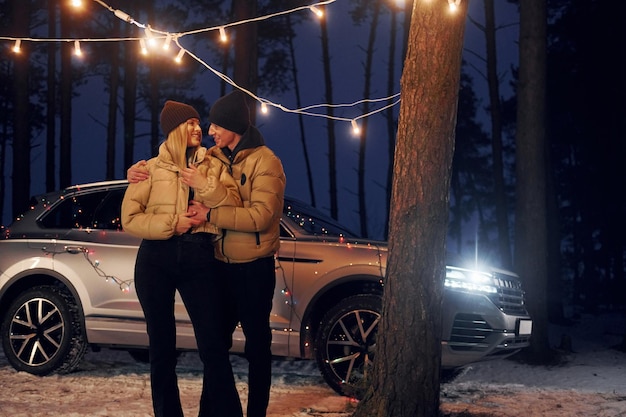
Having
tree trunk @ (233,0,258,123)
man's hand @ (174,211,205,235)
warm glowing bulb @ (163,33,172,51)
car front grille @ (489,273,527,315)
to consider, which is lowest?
car front grille @ (489,273,527,315)

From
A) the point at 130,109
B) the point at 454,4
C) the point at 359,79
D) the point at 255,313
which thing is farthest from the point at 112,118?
the point at 255,313

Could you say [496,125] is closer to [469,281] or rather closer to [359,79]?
[359,79]

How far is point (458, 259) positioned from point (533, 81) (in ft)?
16.2

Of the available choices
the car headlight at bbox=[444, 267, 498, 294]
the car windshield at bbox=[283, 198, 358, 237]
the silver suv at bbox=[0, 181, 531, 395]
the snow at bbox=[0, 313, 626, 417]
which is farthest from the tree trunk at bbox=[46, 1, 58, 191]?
the car headlight at bbox=[444, 267, 498, 294]

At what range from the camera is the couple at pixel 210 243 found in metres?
3.97

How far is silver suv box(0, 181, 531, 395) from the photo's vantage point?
6.00 m

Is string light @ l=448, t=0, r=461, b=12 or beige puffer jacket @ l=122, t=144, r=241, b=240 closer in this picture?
beige puffer jacket @ l=122, t=144, r=241, b=240

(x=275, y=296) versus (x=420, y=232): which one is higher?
(x=420, y=232)

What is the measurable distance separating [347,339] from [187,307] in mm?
2301

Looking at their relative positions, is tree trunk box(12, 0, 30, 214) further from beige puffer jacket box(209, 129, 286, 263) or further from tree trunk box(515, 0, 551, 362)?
beige puffer jacket box(209, 129, 286, 263)

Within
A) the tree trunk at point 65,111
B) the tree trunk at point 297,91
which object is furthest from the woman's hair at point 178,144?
the tree trunk at point 297,91

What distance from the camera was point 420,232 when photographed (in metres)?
4.70

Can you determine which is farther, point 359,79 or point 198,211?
point 359,79

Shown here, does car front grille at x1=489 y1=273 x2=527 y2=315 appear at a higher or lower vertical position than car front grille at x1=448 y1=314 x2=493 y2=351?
higher
